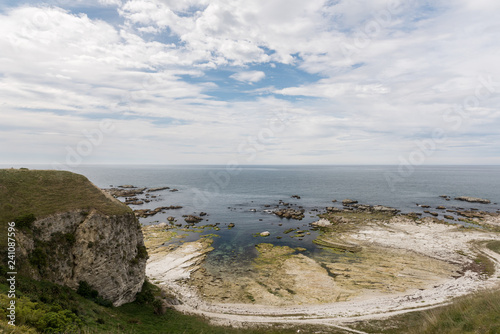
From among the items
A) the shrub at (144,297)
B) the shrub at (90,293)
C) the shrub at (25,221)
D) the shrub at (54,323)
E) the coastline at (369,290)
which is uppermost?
the shrub at (25,221)

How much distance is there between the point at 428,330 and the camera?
16797 millimetres

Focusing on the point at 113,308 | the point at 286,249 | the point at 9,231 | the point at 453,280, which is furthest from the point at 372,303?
the point at 9,231

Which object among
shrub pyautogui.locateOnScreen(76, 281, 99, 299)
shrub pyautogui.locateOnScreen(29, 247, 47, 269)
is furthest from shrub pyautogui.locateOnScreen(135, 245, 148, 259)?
shrub pyautogui.locateOnScreen(29, 247, 47, 269)

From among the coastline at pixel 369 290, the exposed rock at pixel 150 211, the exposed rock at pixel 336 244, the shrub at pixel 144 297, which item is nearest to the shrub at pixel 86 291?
the shrub at pixel 144 297

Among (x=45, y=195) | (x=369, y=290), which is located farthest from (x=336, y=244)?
(x=45, y=195)

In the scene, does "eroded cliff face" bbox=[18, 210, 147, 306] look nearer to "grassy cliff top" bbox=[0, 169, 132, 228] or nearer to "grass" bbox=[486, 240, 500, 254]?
"grassy cliff top" bbox=[0, 169, 132, 228]

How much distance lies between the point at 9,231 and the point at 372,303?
49744 millimetres

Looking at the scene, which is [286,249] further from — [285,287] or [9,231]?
[9,231]

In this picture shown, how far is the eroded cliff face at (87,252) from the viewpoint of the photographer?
1050 inches

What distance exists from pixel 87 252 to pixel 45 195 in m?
10.9

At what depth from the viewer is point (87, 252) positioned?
96.9 ft

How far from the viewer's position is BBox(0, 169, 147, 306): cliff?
26.9m

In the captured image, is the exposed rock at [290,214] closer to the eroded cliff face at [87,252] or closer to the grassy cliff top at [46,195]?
the eroded cliff face at [87,252]

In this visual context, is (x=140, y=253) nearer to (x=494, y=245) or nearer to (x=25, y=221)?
(x=25, y=221)
